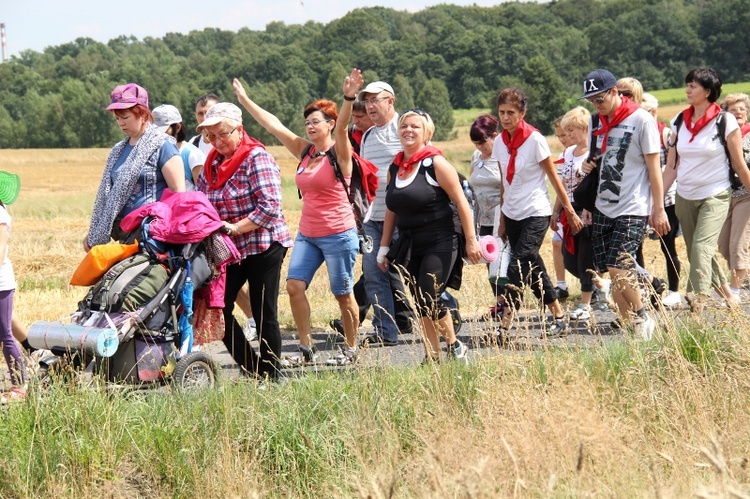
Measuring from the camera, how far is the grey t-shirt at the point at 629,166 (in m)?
7.12

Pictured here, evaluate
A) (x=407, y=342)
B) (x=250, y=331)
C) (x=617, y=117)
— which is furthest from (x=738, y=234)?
(x=250, y=331)

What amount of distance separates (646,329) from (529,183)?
1819 mm

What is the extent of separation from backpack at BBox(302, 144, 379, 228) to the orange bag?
179 centimetres

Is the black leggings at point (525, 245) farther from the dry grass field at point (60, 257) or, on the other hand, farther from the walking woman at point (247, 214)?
the walking woman at point (247, 214)

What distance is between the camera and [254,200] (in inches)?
261

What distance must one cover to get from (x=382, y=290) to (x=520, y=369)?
9.13ft

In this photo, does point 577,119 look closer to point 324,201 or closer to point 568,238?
point 568,238

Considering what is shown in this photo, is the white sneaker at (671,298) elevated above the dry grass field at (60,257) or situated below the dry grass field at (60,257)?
above

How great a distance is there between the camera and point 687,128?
8.12 m

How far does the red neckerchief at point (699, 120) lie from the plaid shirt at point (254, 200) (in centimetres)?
354

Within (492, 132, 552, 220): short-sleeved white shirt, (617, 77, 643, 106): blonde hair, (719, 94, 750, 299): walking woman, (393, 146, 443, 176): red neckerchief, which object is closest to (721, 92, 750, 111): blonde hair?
(719, 94, 750, 299): walking woman

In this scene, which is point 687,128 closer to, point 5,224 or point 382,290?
point 382,290

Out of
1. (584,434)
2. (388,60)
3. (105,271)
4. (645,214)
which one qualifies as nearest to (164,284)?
(105,271)

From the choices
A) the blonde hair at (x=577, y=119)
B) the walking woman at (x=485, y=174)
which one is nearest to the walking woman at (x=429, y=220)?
the walking woman at (x=485, y=174)
